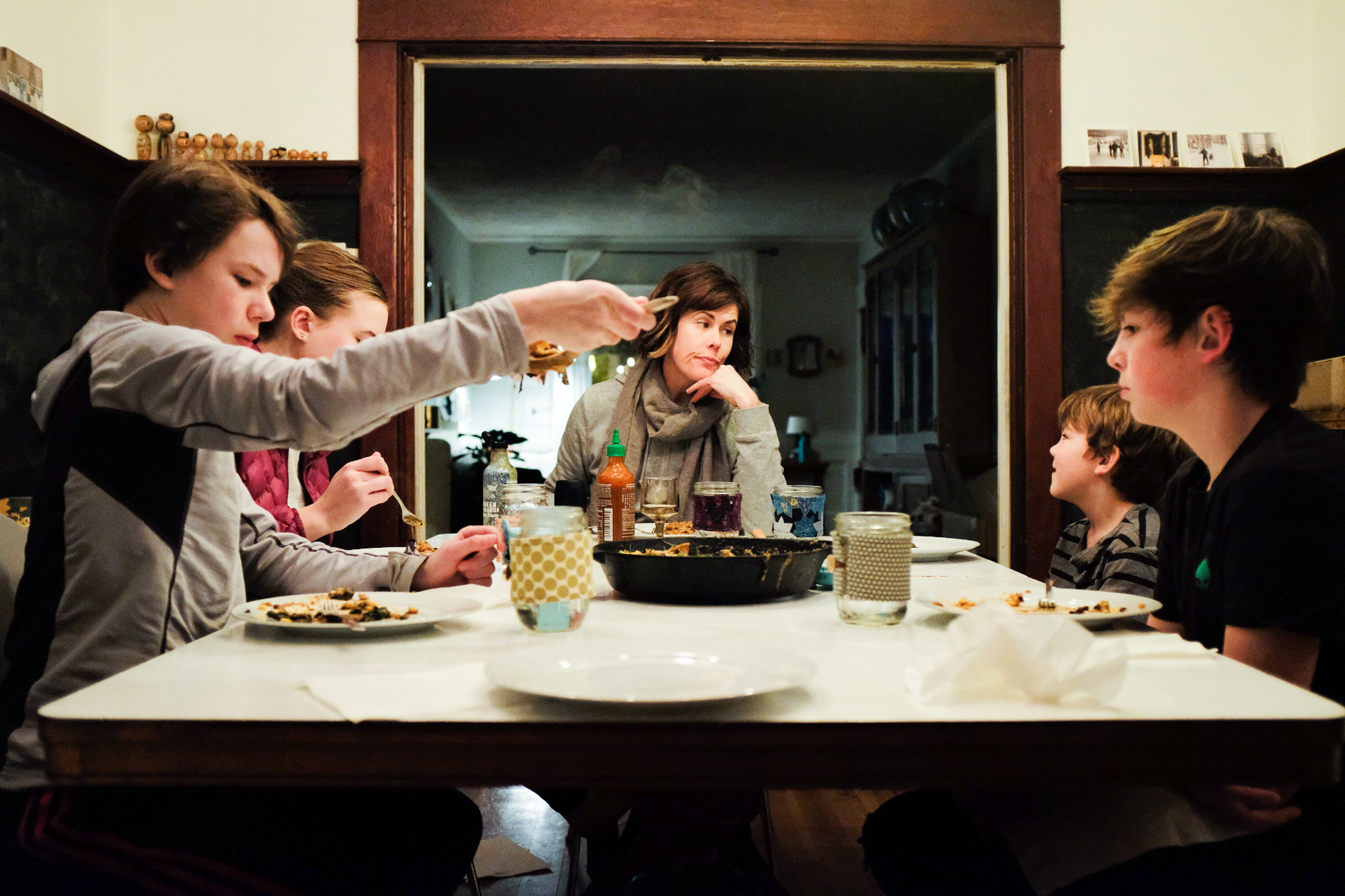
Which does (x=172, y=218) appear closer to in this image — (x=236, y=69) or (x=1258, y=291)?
(x=1258, y=291)

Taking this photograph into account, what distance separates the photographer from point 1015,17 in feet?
10.8

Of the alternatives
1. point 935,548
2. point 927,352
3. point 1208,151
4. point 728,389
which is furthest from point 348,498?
point 927,352

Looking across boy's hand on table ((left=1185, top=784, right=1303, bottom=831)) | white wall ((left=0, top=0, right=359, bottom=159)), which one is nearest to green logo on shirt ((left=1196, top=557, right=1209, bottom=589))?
boy's hand on table ((left=1185, top=784, right=1303, bottom=831))

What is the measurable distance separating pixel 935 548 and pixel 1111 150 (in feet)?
7.34

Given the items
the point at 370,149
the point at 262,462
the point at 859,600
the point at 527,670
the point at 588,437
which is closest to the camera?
the point at 527,670

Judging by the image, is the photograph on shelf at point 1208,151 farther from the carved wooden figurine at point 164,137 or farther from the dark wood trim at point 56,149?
the dark wood trim at point 56,149

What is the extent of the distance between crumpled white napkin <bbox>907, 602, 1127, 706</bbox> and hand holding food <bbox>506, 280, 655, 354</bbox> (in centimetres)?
51

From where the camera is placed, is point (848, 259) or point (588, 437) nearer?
point (588, 437)

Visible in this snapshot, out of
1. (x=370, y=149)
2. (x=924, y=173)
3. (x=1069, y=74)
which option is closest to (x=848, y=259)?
(x=924, y=173)

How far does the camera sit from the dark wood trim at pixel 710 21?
3.27m

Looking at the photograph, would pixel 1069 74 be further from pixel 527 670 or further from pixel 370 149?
pixel 527 670

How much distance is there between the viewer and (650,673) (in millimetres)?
799

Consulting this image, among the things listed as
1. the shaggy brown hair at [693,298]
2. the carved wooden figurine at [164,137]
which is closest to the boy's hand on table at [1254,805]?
the shaggy brown hair at [693,298]

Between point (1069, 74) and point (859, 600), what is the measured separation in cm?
296
